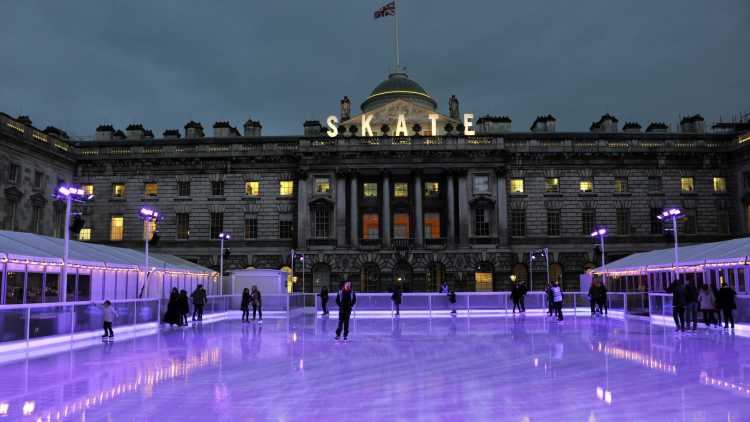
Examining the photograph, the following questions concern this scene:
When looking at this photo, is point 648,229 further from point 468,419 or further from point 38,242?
point 468,419

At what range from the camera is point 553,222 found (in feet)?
184

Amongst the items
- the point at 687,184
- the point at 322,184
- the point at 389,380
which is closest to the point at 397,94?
the point at 322,184

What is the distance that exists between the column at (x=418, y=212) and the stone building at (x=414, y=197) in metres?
0.12

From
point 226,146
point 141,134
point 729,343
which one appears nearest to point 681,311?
point 729,343

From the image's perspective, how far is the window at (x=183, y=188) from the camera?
2258 inches

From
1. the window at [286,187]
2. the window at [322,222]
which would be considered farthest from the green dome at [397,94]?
the window at [322,222]

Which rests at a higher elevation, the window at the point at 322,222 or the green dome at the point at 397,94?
the green dome at the point at 397,94

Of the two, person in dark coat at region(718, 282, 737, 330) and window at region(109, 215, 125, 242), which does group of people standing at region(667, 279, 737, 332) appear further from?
window at region(109, 215, 125, 242)

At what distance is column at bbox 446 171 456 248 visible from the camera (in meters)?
55.2

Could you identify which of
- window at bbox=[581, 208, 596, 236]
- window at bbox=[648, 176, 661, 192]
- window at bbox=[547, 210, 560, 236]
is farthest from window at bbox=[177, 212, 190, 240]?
window at bbox=[648, 176, 661, 192]

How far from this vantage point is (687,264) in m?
34.6

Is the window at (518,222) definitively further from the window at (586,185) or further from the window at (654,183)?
the window at (654,183)

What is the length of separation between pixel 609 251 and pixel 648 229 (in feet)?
13.4

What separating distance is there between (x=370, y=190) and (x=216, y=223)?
1424 centimetres
